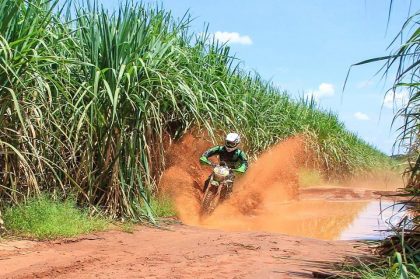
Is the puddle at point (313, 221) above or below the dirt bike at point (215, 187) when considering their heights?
below

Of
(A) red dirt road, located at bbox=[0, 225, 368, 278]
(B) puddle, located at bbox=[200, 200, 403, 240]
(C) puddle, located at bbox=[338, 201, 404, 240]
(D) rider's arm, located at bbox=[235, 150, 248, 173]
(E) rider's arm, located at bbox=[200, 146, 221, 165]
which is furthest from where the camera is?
(D) rider's arm, located at bbox=[235, 150, 248, 173]

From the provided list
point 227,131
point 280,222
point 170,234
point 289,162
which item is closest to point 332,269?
point 170,234

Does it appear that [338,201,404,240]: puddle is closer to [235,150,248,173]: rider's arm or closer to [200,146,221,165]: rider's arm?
[235,150,248,173]: rider's arm

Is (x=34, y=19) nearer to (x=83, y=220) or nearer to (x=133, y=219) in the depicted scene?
(x=83, y=220)

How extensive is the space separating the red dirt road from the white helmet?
2.75m

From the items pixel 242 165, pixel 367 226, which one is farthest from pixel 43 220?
pixel 367 226

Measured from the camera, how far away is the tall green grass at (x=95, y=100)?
18.6ft

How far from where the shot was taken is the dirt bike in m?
9.29

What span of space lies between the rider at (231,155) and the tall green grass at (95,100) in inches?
9.1

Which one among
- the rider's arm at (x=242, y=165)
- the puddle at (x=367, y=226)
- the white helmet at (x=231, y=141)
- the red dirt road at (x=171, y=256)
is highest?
the white helmet at (x=231, y=141)

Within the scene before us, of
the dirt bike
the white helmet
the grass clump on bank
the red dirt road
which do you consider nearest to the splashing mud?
the dirt bike

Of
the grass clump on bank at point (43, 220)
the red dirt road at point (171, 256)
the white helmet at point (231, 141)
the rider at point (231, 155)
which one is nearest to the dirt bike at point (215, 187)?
the rider at point (231, 155)

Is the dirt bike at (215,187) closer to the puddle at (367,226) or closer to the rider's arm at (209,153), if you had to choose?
the rider's arm at (209,153)

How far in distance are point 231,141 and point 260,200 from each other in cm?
266
